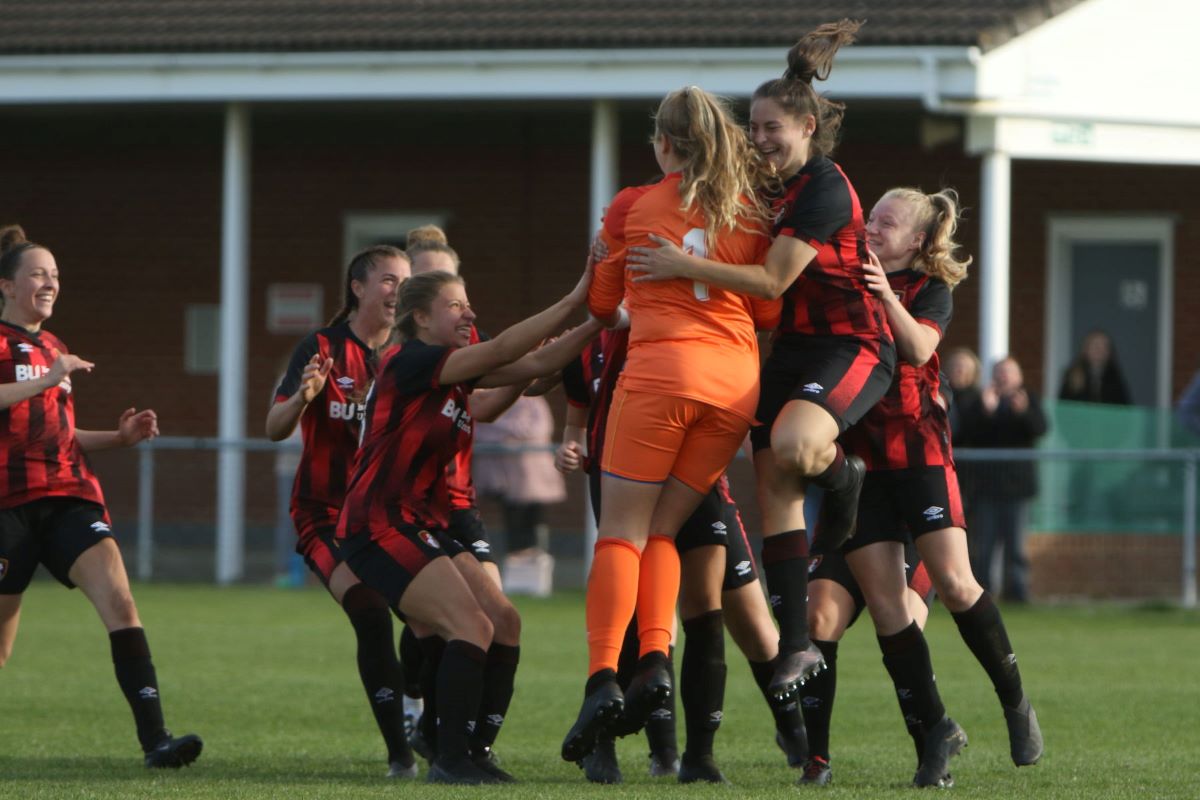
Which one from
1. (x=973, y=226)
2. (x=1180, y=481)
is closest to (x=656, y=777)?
(x=1180, y=481)

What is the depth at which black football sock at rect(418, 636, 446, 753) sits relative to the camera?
25.5 ft

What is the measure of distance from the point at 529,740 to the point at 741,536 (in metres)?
1.74

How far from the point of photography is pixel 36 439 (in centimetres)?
799

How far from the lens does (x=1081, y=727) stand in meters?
9.20

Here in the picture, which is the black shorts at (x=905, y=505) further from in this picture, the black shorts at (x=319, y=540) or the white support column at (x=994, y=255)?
the white support column at (x=994, y=255)

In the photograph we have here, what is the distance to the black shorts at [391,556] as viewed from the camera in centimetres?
718

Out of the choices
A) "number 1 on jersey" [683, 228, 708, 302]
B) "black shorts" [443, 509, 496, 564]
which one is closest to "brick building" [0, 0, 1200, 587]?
"black shorts" [443, 509, 496, 564]

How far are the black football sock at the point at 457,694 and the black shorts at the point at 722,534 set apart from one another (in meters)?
0.85

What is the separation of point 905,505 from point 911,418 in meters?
0.31

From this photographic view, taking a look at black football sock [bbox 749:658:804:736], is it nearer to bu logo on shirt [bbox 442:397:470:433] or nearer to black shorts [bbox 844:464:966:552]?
black shorts [bbox 844:464:966:552]

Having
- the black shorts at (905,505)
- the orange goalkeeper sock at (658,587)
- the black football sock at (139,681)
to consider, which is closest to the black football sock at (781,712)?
the black shorts at (905,505)

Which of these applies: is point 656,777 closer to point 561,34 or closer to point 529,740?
point 529,740

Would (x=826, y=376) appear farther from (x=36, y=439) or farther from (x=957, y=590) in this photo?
(x=36, y=439)

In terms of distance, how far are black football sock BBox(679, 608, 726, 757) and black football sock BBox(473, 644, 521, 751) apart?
2.08ft
